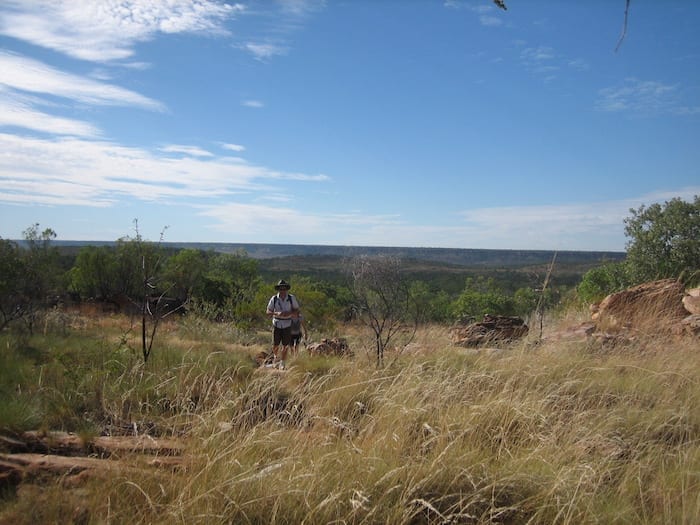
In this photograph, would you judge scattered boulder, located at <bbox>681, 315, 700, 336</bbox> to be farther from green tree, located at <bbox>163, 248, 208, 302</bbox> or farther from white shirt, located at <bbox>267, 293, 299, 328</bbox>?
green tree, located at <bbox>163, 248, 208, 302</bbox>

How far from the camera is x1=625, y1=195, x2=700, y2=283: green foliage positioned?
592 inches

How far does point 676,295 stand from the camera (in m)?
10.2

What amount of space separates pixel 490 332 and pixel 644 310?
10.3 ft

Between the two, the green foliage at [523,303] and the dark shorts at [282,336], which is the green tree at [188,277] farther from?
the dark shorts at [282,336]

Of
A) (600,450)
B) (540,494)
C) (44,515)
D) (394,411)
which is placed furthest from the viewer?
(394,411)

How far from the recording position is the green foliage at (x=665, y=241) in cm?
1505

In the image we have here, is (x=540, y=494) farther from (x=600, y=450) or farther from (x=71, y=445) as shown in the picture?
(x=71, y=445)

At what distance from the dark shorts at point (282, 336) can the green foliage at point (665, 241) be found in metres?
11.1

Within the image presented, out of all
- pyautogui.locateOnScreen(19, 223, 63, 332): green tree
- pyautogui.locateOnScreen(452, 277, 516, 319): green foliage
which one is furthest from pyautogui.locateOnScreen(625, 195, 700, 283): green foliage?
pyautogui.locateOnScreen(19, 223, 63, 332): green tree

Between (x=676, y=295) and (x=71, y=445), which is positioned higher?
(x=676, y=295)

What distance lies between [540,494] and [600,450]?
39.1 inches

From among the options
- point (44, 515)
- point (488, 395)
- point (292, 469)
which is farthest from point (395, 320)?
point (44, 515)

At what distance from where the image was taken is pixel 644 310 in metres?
10.2

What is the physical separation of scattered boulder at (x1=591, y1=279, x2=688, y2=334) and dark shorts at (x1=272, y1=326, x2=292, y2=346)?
580cm
